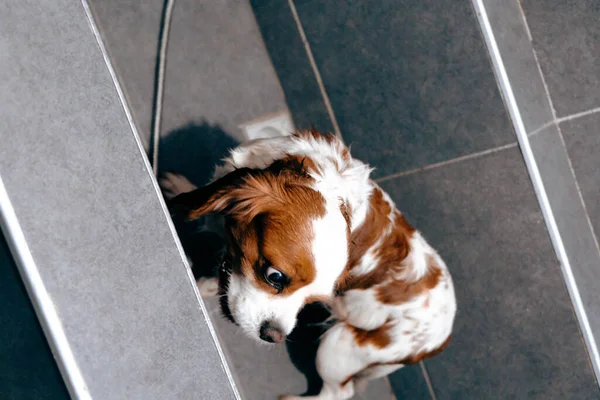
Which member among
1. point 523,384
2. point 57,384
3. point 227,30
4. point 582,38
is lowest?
point 523,384

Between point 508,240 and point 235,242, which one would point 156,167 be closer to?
point 235,242

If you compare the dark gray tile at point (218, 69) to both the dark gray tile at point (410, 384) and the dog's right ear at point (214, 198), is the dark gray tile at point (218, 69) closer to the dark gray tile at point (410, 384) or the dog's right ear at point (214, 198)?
the dog's right ear at point (214, 198)

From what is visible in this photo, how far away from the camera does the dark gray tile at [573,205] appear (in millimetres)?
1964

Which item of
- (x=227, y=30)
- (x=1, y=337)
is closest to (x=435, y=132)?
(x=227, y=30)

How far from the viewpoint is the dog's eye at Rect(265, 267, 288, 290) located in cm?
161

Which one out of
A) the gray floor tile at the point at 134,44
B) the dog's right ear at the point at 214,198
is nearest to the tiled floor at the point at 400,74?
the gray floor tile at the point at 134,44

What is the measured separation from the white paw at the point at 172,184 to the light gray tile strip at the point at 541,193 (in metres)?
1.22

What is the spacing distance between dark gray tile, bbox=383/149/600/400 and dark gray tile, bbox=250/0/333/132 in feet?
1.65

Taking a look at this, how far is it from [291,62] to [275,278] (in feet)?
3.78

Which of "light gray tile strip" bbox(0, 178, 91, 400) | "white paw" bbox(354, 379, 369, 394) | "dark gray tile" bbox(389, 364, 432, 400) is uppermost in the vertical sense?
"light gray tile strip" bbox(0, 178, 91, 400)

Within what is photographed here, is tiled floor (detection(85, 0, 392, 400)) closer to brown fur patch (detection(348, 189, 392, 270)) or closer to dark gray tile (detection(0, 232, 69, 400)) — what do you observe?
brown fur patch (detection(348, 189, 392, 270))

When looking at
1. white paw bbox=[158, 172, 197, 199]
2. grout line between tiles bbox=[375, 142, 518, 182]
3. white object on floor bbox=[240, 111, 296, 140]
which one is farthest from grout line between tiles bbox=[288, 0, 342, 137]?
white paw bbox=[158, 172, 197, 199]

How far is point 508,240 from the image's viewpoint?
2.04 metres

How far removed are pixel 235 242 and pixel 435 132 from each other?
89 cm
